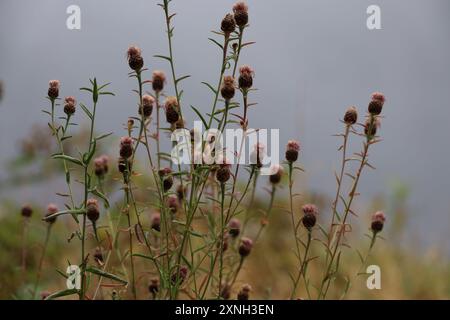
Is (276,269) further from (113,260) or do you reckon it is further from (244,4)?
(244,4)

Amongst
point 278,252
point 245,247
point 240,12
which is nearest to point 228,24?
point 240,12

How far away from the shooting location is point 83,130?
2.11 metres

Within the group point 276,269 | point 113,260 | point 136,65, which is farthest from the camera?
point 276,269

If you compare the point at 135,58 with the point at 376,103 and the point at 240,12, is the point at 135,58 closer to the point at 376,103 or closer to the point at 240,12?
the point at 240,12

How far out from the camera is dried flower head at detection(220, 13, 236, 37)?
79 cm

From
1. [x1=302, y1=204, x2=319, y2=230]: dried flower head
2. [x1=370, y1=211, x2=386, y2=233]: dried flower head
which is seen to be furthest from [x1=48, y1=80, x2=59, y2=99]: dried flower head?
[x1=370, y1=211, x2=386, y2=233]: dried flower head

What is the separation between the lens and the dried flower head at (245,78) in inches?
31.9

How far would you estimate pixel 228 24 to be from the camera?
79 cm

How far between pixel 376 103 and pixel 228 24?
0.76ft

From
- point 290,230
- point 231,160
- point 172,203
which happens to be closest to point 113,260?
point 290,230

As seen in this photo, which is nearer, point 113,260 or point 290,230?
point 113,260

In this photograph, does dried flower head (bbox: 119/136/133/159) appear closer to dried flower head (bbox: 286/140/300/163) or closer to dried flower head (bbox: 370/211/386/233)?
dried flower head (bbox: 286/140/300/163)

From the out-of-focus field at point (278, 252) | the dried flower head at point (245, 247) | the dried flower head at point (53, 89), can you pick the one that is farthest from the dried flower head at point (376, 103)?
the out-of-focus field at point (278, 252)
